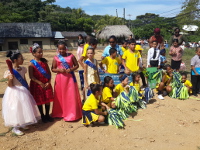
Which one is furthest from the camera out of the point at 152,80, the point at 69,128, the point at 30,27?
the point at 30,27

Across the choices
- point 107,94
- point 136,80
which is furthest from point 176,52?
point 107,94

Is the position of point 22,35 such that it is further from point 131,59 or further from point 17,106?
point 17,106

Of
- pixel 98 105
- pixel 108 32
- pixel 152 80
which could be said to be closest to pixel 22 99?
pixel 98 105

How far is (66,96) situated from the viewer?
4.11 meters

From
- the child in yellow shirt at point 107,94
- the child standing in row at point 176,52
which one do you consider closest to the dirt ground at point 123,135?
the child in yellow shirt at point 107,94

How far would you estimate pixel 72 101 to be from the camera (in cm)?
411

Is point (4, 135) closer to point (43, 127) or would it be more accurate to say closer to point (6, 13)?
point (43, 127)

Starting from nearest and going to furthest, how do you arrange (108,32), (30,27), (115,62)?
(115,62) < (108,32) < (30,27)

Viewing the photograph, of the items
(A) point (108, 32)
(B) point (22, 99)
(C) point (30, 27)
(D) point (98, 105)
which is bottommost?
(D) point (98, 105)

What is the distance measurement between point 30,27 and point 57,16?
10.3m

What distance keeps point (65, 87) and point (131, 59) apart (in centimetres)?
236

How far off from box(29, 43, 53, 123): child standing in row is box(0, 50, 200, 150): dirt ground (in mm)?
644

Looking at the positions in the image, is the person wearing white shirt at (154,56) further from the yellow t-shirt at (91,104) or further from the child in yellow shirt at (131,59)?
the yellow t-shirt at (91,104)

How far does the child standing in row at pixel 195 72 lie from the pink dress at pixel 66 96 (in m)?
3.86
